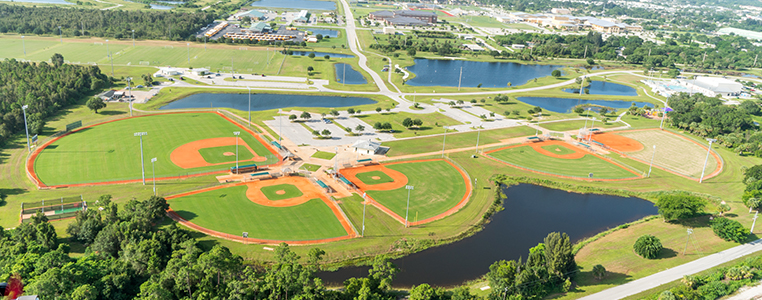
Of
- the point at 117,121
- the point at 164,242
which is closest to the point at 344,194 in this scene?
the point at 164,242

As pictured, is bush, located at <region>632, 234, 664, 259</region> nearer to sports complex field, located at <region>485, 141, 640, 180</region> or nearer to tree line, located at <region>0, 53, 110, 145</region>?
sports complex field, located at <region>485, 141, 640, 180</region>

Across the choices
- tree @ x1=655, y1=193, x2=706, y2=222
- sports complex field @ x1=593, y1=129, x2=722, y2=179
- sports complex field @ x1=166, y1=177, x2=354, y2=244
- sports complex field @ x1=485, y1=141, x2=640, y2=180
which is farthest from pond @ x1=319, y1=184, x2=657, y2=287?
sports complex field @ x1=593, y1=129, x2=722, y2=179

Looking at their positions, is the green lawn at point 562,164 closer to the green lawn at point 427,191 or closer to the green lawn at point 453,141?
the green lawn at point 453,141

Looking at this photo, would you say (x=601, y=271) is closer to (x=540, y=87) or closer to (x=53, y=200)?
(x=53, y=200)

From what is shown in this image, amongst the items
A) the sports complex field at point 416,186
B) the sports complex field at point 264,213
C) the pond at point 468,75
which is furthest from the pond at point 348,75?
the sports complex field at point 264,213

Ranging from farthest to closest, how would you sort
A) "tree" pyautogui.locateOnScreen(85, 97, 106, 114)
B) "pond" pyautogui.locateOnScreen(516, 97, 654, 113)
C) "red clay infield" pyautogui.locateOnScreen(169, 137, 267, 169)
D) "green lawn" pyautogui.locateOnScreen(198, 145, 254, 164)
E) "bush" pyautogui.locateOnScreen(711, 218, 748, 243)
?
"pond" pyautogui.locateOnScreen(516, 97, 654, 113), "tree" pyautogui.locateOnScreen(85, 97, 106, 114), "green lawn" pyautogui.locateOnScreen(198, 145, 254, 164), "red clay infield" pyautogui.locateOnScreen(169, 137, 267, 169), "bush" pyautogui.locateOnScreen(711, 218, 748, 243)

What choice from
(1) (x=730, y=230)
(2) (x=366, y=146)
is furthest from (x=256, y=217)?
(1) (x=730, y=230)
